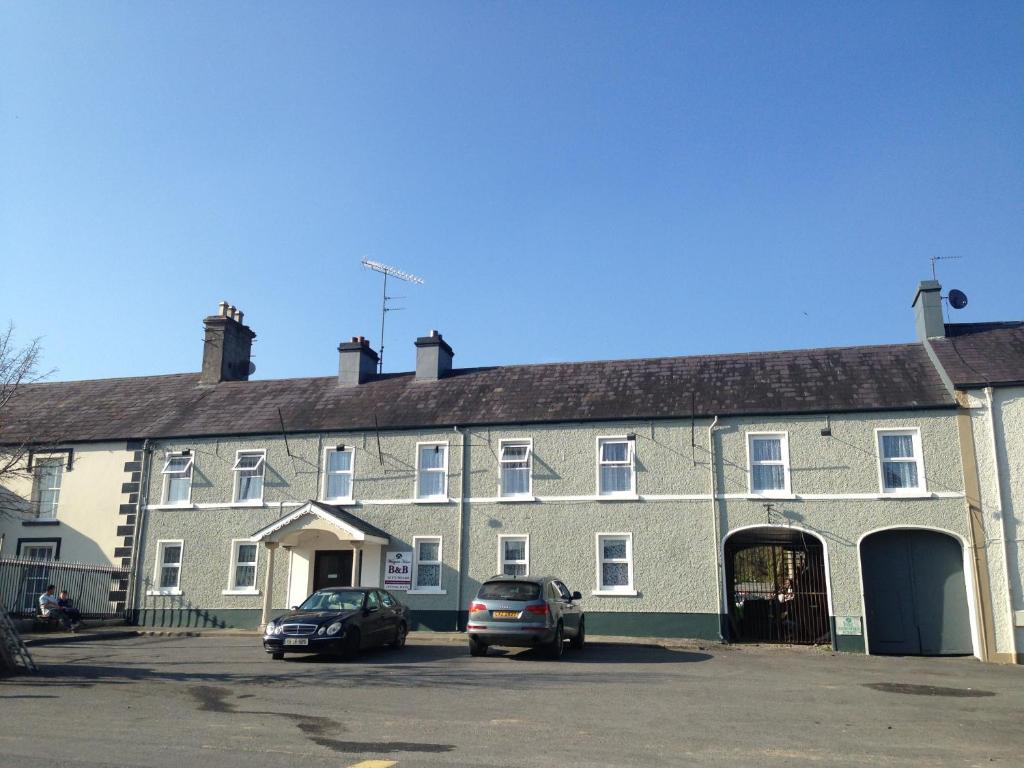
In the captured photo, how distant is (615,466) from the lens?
2316 cm

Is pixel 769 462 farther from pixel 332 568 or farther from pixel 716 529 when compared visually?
pixel 332 568

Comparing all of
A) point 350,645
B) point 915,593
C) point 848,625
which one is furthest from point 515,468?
point 915,593

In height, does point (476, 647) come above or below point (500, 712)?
above

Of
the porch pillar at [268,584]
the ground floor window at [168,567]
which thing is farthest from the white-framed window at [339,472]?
the ground floor window at [168,567]

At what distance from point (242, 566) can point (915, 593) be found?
708 inches

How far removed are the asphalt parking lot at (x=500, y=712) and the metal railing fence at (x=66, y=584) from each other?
8101 millimetres

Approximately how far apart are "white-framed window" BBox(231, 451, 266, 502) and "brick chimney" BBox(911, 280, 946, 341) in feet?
63.2

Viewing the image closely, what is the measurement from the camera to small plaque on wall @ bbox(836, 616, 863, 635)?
2053 centimetres

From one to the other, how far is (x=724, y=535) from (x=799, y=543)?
3324 millimetres

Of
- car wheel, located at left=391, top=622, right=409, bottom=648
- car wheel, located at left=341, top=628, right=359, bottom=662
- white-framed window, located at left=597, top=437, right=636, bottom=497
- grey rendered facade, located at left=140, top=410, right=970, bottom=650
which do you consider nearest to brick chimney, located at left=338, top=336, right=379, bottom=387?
grey rendered facade, located at left=140, top=410, right=970, bottom=650

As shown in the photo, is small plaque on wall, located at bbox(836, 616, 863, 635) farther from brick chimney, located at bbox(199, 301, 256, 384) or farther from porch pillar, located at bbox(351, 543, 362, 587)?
brick chimney, located at bbox(199, 301, 256, 384)

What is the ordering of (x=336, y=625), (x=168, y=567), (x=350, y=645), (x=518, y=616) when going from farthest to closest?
(x=168, y=567), (x=518, y=616), (x=350, y=645), (x=336, y=625)

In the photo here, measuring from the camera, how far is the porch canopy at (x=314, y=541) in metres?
22.9

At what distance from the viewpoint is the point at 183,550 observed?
83.7 feet
